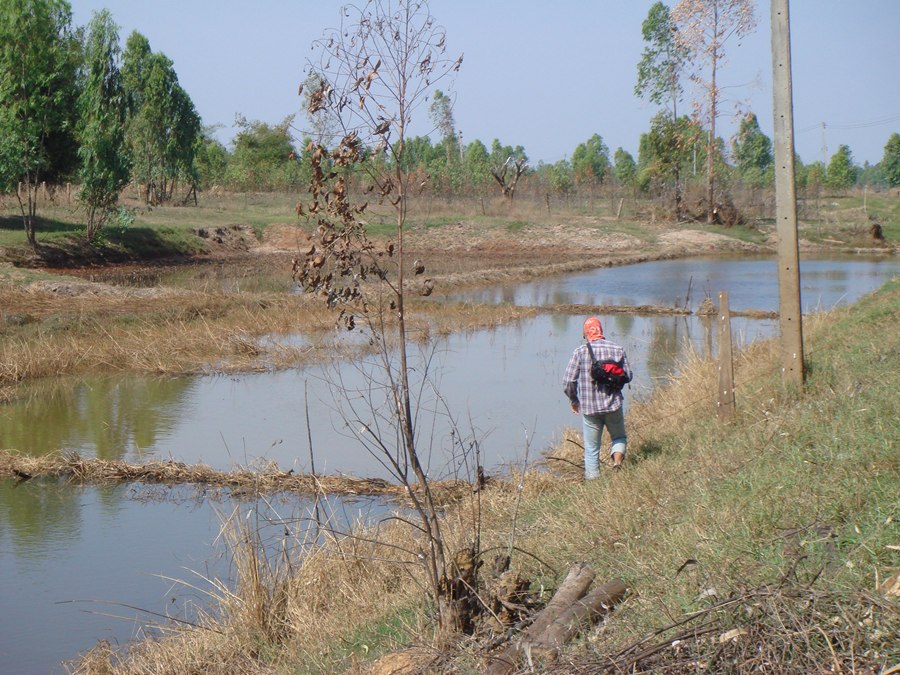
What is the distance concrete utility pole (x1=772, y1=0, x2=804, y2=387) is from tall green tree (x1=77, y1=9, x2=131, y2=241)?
33.6m

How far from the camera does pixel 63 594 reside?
913cm

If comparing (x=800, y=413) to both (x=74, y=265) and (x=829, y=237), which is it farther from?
(x=829, y=237)

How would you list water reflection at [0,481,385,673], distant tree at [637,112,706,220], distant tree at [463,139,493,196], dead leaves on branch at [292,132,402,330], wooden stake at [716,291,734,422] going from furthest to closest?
distant tree at [463,139,493,196] < distant tree at [637,112,706,220] < wooden stake at [716,291,734,422] < water reflection at [0,481,385,673] < dead leaves on branch at [292,132,402,330]

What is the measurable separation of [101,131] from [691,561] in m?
38.5

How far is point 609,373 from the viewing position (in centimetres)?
947

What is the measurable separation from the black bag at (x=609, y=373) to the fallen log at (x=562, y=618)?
4.03 meters

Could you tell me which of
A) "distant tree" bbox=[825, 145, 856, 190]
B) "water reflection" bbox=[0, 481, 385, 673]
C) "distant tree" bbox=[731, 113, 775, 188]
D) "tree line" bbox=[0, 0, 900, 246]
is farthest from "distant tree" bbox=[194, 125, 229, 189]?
"water reflection" bbox=[0, 481, 385, 673]

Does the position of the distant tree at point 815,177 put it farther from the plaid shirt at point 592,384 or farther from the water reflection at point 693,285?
the plaid shirt at point 592,384

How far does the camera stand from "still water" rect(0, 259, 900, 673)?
8797mm

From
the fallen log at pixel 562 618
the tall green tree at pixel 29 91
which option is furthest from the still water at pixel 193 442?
the tall green tree at pixel 29 91

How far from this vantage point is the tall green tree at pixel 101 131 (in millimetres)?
38906

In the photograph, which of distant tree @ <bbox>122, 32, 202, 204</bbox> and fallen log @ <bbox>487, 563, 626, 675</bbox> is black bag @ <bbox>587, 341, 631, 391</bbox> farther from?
distant tree @ <bbox>122, 32, 202, 204</bbox>

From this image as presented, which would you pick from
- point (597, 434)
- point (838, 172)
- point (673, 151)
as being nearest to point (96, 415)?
point (597, 434)

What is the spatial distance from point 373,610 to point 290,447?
7569 mm
